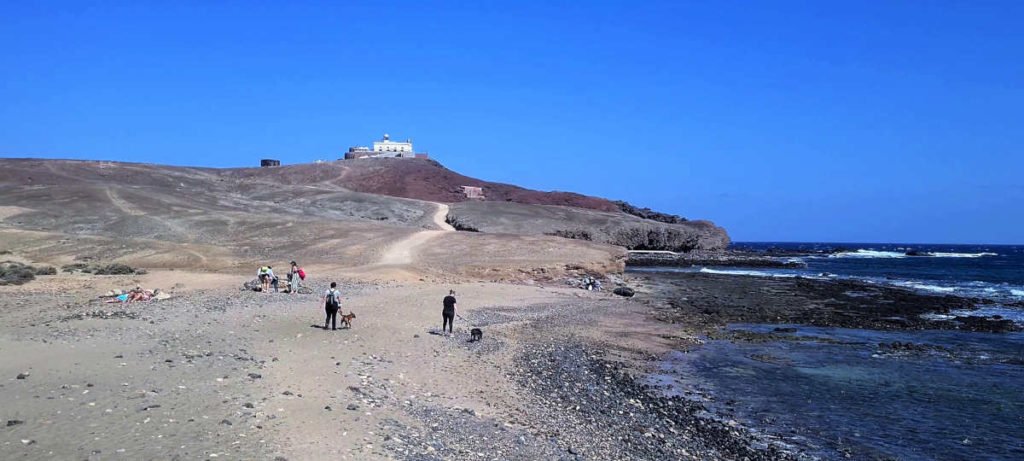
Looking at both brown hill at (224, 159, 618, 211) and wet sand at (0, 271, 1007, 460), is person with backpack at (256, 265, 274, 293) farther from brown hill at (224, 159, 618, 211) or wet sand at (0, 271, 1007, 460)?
brown hill at (224, 159, 618, 211)

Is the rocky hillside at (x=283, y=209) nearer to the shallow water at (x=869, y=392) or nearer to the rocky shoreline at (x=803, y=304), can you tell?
the rocky shoreline at (x=803, y=304)

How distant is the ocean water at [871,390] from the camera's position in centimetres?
1242

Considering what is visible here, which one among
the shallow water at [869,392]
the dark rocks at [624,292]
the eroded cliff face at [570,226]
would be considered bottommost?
the shallow water at [869,392]

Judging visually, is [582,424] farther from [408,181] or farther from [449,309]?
[408,181]

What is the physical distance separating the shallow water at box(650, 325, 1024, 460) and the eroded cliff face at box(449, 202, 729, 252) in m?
39.7

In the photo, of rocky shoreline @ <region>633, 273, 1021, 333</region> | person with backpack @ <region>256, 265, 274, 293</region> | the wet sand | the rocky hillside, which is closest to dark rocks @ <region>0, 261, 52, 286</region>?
the wet sand

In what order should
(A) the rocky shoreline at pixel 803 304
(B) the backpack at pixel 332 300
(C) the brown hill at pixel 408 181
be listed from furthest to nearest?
1. (C) the brown hill at pixel 408 181
2. (A) the rocky shoreline at pixel 803 304
3. (B) the backpack at pixel 332 300

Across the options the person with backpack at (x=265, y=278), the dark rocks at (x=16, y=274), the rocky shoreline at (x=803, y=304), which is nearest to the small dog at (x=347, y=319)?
the person with backpack at (x=265, y=278)

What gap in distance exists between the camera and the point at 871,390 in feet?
53.3

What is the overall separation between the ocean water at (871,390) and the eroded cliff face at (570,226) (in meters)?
38.9

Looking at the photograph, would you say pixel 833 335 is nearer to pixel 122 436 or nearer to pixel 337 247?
pixel 122 436

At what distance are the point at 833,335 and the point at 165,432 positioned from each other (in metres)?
23.4

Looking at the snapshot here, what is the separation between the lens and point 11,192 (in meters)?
52.7

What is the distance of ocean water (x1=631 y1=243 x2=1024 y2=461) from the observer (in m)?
12.4
